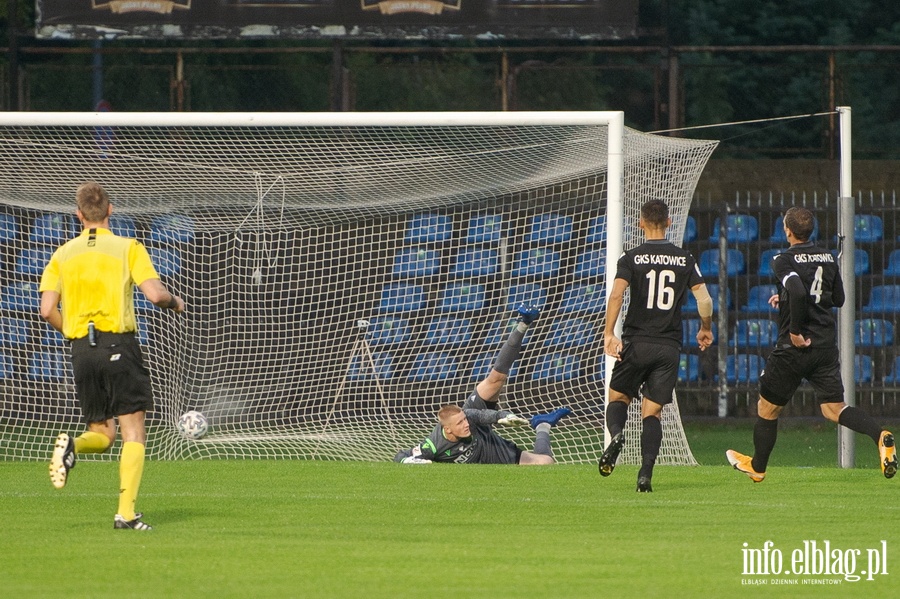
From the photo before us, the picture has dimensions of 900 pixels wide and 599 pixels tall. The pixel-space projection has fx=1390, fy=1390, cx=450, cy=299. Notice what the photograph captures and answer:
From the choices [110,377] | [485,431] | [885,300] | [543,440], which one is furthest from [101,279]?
[885,300]

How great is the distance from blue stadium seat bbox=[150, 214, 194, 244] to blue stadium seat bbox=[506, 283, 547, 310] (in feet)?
10.5

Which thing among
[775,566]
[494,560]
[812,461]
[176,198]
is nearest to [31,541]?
[494,560]

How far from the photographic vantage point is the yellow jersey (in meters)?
Result: 7.07

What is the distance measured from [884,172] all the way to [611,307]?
29.1ft

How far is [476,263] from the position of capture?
13859 millimetres

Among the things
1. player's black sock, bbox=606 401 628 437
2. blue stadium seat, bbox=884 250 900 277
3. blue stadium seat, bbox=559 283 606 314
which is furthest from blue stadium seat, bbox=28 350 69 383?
blue stadium seat, bbox=884 250 900 277

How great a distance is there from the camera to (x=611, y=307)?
8.55 meters

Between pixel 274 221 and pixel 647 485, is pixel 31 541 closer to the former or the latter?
pixel 647 485

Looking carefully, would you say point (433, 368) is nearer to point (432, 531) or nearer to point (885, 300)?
point (885, 300)

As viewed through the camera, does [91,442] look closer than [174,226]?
Yes

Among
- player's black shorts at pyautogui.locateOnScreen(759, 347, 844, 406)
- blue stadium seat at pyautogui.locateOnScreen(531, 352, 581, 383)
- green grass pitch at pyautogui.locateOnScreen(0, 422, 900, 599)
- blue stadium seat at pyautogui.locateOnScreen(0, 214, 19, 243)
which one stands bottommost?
green grass pitch at pyautogui.locateOnScreen(0, 422, 900, 599)

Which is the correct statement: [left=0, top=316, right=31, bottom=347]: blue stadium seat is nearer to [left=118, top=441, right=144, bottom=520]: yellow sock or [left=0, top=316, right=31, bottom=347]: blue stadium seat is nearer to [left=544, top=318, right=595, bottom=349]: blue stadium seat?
[left=544, top=318, right=595, bottom=349]: blue stadium seat

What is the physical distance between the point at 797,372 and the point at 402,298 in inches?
231

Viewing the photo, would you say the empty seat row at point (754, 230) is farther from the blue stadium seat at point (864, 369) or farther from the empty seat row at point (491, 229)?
the empty seat row at point (491, 229)
